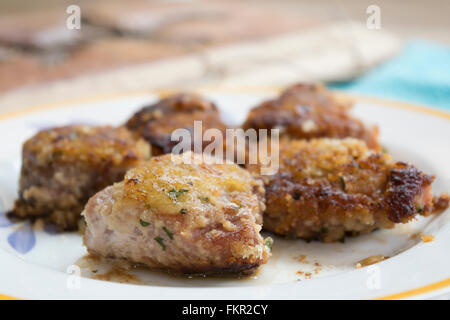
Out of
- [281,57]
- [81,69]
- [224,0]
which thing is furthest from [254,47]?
[224,0]

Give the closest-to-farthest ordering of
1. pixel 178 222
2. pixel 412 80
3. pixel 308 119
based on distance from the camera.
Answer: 1. pixel 178 222
2. pixel 308 119
3. pixel 412 80

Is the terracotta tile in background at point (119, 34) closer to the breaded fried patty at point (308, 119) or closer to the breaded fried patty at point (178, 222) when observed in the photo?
the breaded fried patty at point (308, 119)

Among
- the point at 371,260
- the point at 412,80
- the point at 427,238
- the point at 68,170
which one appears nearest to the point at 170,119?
the point at 68,170

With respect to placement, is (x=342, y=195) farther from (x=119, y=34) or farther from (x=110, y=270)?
(x=119, y=34)

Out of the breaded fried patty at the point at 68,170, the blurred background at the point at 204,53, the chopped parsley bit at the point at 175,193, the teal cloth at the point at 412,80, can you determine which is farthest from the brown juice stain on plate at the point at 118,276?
the teal cloth at the point at 412,80
